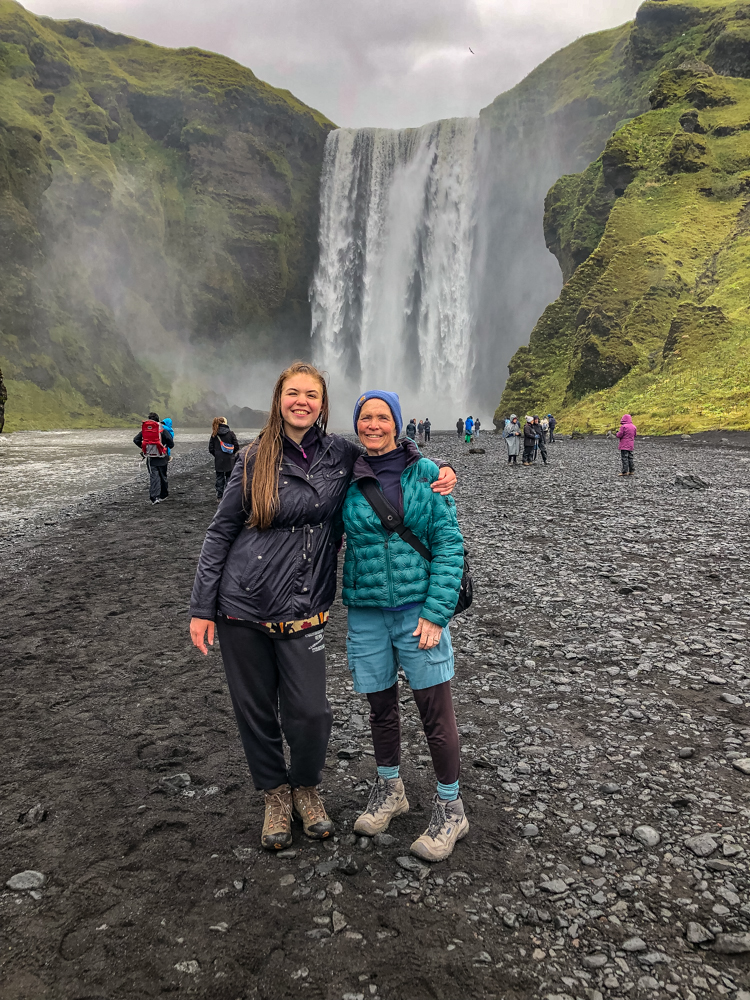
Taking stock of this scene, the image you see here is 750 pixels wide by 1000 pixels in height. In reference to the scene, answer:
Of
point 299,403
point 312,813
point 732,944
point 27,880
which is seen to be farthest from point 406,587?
point 27,880

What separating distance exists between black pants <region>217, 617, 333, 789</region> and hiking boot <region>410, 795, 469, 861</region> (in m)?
0.80

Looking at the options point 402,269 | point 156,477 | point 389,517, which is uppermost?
point 402,269

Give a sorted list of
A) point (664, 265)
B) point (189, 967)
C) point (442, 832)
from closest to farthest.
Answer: point (189, 967) < point (442, 832) < point (664, 265)

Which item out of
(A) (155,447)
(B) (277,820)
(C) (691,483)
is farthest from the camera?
(C) (691,483)

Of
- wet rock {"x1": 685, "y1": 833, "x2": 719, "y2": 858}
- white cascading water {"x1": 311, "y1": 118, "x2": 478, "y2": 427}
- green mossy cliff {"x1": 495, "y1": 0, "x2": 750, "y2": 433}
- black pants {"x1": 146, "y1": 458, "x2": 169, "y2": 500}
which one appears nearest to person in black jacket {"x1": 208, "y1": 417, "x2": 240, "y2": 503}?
black pants {"x1": 146, "y1": 458, "x2": 169, "y2": 500}

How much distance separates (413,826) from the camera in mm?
3975

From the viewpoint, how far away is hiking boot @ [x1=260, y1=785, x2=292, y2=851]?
3.73 metres

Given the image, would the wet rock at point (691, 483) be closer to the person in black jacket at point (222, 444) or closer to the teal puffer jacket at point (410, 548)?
the person in black jacket at point (222, 444)

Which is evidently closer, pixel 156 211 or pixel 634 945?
pixel 634 945

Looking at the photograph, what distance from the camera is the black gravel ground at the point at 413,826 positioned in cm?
290

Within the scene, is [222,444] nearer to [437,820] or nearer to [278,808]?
[278,808]

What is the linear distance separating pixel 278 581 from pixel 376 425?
1.11 meters

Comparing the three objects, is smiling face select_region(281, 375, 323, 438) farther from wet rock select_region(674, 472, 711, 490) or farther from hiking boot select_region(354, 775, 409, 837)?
wet rock select_region(674, 472, 711, 490)

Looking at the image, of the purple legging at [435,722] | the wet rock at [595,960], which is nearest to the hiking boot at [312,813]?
the purple legging at [435,722]
